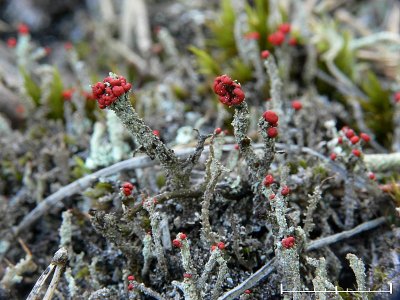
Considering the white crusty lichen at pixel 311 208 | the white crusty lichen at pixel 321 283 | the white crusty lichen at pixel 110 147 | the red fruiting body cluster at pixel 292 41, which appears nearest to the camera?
the white crusty lichen at pixel 321 283

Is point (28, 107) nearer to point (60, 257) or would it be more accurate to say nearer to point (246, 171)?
point (60, 257)

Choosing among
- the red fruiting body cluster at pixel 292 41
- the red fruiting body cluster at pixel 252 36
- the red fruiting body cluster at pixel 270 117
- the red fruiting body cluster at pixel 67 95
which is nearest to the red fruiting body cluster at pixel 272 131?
the red fruiting body cluster at pixel 270 117

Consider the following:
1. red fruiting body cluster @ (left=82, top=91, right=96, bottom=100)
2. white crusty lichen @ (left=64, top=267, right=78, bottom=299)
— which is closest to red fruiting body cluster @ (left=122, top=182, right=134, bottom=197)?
white crusty lichen @ (left=64, top=267, right=78, bottom=299)

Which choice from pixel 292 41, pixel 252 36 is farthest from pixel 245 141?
pixel 292 41

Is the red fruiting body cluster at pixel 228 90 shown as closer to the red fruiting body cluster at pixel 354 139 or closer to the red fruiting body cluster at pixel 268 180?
the red fruiting body cluster at pixel 268 180

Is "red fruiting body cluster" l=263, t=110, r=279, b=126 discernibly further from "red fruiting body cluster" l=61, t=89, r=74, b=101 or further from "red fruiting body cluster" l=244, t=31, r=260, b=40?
"red fruiting body cluster" l=61, t=89, r=74, b=101

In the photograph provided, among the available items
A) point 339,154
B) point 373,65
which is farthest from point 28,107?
point 373,65
